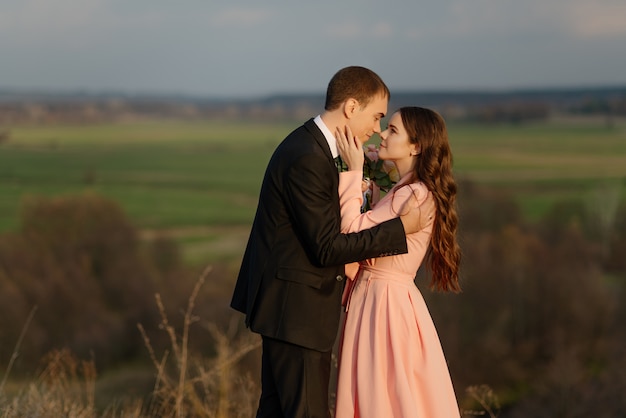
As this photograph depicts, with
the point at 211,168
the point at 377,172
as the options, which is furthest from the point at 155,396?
the point at 211,168

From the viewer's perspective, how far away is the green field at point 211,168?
176ft

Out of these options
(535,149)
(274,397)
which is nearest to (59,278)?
(274,397)

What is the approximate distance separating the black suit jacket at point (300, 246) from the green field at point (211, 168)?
44.5 m

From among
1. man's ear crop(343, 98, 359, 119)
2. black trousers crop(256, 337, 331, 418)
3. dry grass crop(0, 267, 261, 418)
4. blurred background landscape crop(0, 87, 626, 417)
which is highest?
man's ear crop(343, 98, 359, 119)

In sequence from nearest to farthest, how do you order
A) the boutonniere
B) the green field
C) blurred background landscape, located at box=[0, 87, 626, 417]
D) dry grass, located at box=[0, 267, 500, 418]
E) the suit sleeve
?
the suit sleeve < the boutonniere < dry grass, located at box=[0, 267, 500, 418] < blurred background landscape, located at box=[0, 87, 626, 417] < the green field

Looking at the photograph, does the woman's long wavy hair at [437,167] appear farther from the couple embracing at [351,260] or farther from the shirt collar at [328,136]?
the shirt collar at [328,136]

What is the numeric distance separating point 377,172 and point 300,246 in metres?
0.64

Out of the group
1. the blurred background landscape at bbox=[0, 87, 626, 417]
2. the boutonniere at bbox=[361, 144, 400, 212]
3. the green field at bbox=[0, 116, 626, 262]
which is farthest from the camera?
the green field at bbox=[0, 116, 626, 262]

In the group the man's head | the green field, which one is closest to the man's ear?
the man's head

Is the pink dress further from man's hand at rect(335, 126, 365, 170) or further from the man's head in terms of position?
the man's head

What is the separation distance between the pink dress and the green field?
4447cm

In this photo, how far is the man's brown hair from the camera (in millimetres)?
3225

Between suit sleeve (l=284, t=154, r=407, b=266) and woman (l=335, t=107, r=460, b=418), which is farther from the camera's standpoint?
woman (l=335, t=107, r=460, b=418)

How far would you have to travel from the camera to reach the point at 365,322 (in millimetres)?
3387
